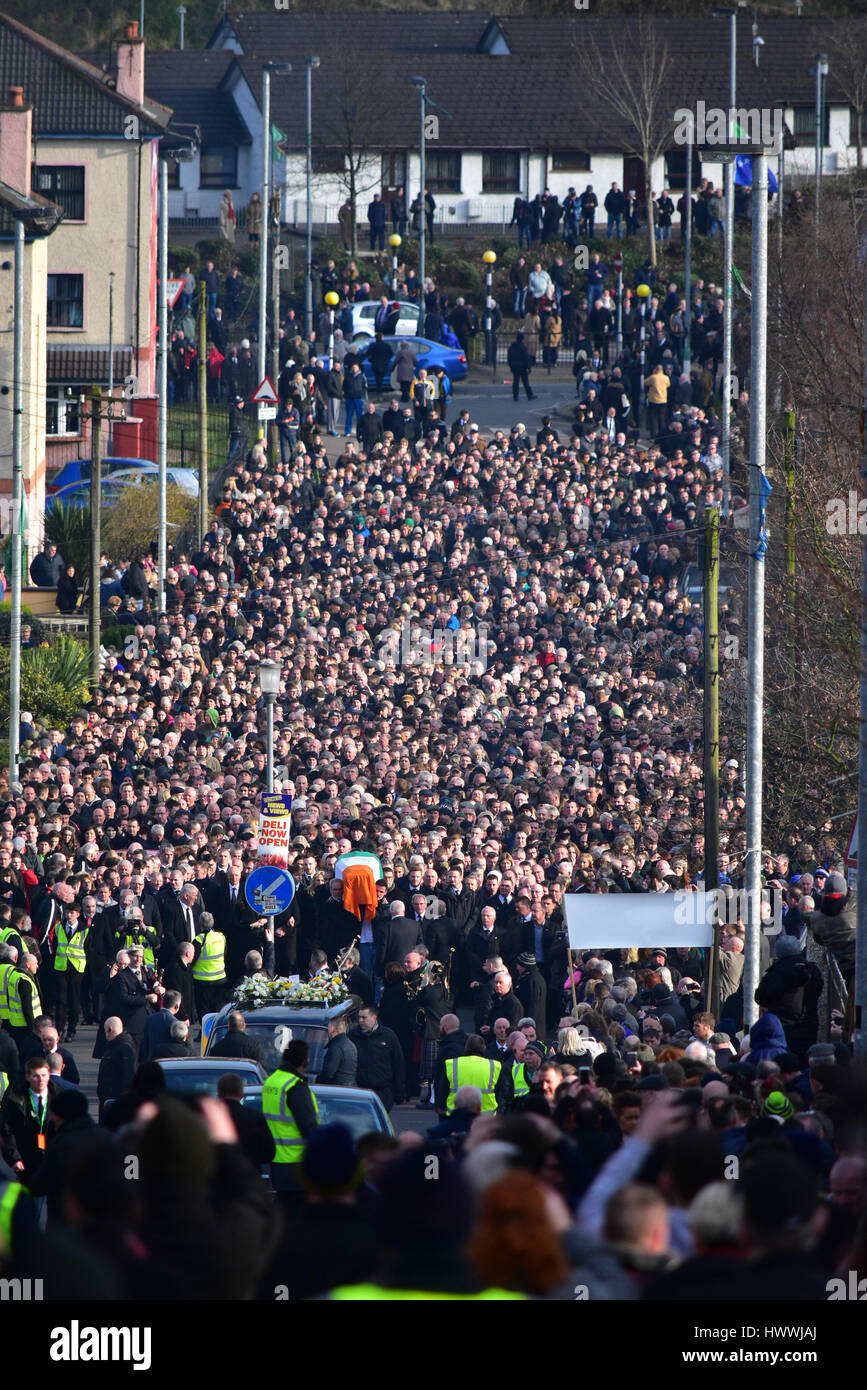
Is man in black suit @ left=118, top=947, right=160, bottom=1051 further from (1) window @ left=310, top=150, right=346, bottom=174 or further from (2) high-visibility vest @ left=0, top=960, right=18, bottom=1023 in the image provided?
(1) window @ left=310, top=150, right=346, bottom=174

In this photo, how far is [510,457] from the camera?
3928 cm

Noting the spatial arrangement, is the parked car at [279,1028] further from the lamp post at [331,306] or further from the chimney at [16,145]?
the lamp post at [331,306]

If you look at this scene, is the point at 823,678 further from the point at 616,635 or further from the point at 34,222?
the point at 34,222

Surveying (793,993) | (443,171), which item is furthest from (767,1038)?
(443,171)

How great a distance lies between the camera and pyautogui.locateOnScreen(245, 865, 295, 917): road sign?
19547mm

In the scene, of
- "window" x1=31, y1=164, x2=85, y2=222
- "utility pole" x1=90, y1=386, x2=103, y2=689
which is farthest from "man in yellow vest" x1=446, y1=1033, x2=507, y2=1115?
"window" x1=31, y1=164, x2=85, y2=222

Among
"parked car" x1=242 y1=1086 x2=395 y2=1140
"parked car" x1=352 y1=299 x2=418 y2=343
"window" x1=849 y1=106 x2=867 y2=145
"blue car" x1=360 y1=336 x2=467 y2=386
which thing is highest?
"window" x1=849 y1=106 x2=867 y2=145

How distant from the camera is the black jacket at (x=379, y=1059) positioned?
1659 cm

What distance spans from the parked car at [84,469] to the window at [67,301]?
6046mm

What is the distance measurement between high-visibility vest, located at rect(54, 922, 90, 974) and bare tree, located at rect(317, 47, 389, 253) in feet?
171

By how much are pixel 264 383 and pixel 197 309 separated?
41.6ft

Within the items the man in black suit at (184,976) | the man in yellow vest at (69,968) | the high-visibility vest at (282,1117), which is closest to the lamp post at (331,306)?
the man in yellow vest at (69,968)
